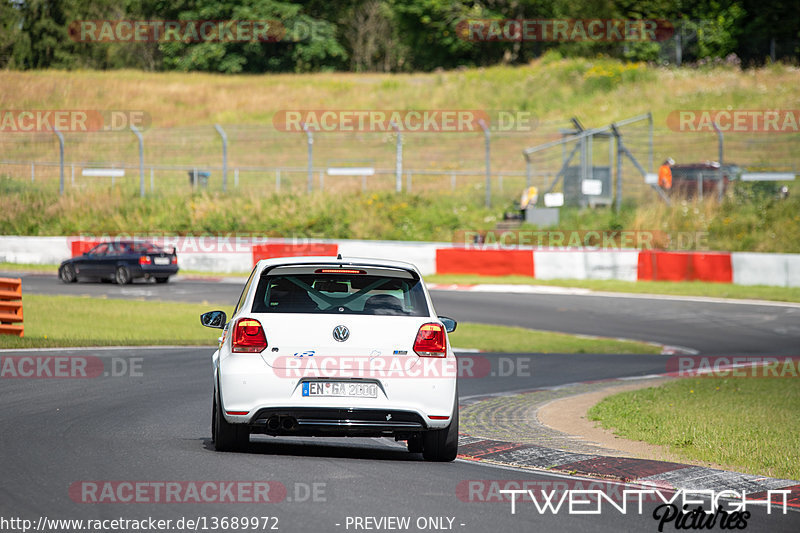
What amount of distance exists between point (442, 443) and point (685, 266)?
2201 cm

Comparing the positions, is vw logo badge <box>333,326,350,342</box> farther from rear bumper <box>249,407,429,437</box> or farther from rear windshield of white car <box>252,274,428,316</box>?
rear bumper <box>249,407,429,437</box>

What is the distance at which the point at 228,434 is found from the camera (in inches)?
325

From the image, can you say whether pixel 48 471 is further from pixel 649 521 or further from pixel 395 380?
pixel 649 521

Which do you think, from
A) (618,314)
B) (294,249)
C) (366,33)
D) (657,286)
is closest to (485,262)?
(657,286)

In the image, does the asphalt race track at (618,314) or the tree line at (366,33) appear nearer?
the asphalt race track at (618,314)

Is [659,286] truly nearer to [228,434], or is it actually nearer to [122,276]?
[122,276]

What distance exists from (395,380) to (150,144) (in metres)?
46.7

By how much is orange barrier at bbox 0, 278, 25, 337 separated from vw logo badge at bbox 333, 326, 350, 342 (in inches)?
436

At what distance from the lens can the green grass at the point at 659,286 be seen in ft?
88.2

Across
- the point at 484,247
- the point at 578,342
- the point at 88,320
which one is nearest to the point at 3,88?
the point at 484,247

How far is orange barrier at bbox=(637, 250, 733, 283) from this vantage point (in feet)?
94.5

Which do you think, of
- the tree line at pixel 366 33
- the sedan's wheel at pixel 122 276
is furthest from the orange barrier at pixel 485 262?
the tree line at pixel 366 33

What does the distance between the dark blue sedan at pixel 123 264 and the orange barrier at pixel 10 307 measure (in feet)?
39.8

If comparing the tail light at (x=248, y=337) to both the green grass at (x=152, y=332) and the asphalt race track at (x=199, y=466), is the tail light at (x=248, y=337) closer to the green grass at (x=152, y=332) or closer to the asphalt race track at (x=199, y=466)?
the asphalt race track at (x=199, y=466)
